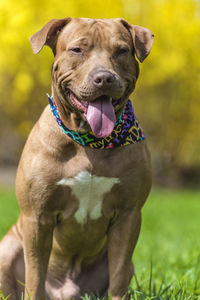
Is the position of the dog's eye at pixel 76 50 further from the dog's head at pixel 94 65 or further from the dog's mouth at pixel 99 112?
the dog's mouth at pixel 99 112

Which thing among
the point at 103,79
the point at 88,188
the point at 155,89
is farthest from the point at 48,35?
the point at 155,89

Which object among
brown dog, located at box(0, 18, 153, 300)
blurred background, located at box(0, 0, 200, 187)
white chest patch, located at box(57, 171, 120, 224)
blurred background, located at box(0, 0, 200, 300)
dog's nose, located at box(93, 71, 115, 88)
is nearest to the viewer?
dog's nose, located at box(93, 71, 115, 88)

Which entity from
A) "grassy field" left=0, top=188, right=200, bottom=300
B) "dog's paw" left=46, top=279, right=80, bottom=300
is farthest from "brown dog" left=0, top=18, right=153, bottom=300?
"grassy field" left=0, top=188, right=200, bottom=300

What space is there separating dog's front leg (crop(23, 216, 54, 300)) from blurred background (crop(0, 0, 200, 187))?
12.1 metres

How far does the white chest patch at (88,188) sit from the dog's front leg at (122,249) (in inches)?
8.2

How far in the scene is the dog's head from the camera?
306 centimetres

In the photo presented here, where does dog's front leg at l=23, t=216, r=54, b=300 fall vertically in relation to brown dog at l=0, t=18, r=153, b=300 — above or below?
below

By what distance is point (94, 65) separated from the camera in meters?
3.07

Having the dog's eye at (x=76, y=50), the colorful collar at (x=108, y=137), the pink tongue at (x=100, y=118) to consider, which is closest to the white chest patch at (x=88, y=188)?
the colorful collar at (x=108, y=137)

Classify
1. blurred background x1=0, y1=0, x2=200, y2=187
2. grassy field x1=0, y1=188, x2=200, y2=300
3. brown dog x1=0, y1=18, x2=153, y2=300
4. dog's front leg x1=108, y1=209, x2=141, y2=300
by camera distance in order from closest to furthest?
brown dog x1=0, y1=18, x2=153, y2=300, dog's front leg x1=108, y1=209, x2=141, y2=300, grassy field x1=0, y1=188, x2=200, y2=300, blurred background x1=0, y1=0, x2=200, y2=187

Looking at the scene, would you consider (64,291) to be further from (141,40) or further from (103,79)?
(141,40)

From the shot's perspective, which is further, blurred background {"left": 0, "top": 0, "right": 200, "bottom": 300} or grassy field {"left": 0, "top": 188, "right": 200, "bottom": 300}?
blurred background {"left": 0, "top": 0, "right": 200, "bottom": 300}

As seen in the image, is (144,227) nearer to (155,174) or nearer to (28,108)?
(28,108)

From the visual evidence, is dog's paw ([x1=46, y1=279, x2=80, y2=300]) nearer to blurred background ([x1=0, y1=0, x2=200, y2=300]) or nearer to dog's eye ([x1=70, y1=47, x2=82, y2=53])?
dog's eye ([x1=70, y1=47, x2=82, y2=53])
